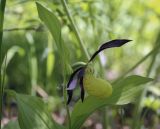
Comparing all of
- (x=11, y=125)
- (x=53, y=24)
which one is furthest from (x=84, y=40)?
(x=53, y=24)

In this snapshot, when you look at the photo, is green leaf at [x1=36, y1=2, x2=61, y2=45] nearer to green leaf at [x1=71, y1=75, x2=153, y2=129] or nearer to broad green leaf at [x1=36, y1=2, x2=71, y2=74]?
broad green leaf at [x1=36, y1=2, x2=71, y2=74]

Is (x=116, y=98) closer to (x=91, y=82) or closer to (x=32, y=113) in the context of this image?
(x=91, y=82)

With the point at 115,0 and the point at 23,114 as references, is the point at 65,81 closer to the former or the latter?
the point at 23,114

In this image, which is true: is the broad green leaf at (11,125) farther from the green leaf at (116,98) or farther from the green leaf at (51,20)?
the green leaf at (51,20)

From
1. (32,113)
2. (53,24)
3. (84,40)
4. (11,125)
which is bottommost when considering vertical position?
(84,40)

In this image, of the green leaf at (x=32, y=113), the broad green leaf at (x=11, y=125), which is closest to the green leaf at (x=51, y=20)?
the green leaf at (x=32, y=113)

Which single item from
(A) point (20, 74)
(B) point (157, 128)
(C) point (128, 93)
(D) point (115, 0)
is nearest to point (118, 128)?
(B) point (157, 128)

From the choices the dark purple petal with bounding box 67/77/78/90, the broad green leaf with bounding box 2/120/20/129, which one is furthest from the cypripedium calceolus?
the broad green leaf with bounding box 2/120/20/129
